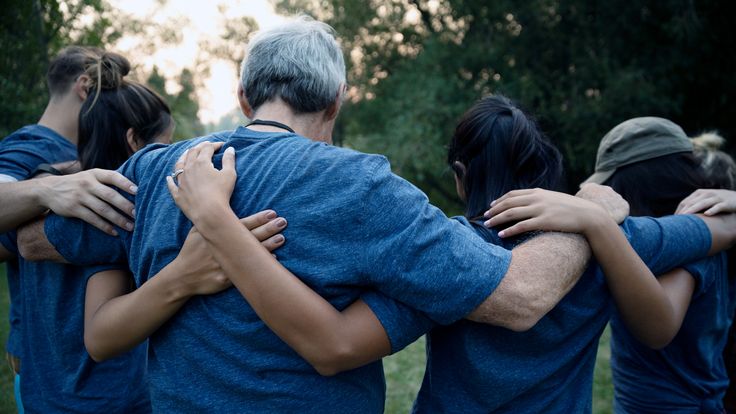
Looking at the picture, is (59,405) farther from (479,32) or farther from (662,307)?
(479,32)

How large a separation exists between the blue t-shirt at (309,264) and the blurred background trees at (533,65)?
40.8ft

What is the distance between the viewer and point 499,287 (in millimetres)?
1355

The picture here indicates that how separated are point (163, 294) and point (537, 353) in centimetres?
100

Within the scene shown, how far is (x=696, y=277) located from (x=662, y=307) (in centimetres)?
28

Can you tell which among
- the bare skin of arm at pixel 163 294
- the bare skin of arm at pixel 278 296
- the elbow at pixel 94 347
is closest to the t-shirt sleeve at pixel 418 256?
the bare skin of arm at pixel 278 296

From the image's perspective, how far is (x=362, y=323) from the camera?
52.9 inches

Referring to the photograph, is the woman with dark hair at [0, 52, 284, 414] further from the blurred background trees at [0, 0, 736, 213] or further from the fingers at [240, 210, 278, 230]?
the blurred background trees at [0, 0, 736, 213]

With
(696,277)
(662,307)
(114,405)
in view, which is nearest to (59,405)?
(114,405)

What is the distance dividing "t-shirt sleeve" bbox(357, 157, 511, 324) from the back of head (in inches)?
48.4

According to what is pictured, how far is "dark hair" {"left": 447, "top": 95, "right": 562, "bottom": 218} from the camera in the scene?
5.57 feet

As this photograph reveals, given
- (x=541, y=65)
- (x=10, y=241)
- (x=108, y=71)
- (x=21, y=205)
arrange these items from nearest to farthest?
(x=21, y=205), (x=10, y=241), (x=108, y=71), (x=541, y=65)

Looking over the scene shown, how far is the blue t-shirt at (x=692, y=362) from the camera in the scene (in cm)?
198

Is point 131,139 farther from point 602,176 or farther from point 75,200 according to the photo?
point 602,176

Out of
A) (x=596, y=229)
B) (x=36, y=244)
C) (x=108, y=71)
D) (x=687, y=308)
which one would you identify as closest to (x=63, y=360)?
(x=36, y=244)
